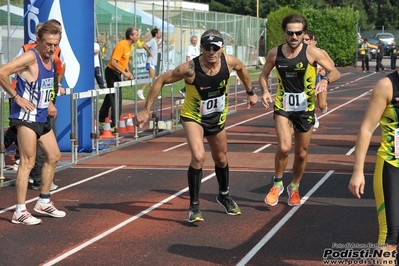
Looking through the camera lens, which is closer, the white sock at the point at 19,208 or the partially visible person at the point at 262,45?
the white sock at the point at 19,208

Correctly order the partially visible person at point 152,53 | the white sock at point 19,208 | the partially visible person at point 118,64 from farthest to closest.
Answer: the partially visible person at point 152,53 → the partially visible person at point 118,64 → the white sock at point 19,208

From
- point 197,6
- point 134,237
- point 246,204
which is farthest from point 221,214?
point 197,6

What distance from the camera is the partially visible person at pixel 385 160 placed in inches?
213

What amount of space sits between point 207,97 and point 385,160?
10.8ft

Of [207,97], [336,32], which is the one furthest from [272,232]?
[336,32]

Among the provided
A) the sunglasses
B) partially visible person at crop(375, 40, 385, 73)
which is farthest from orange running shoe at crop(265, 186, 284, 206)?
partially visible person at crop(375, 40, 385, 73)

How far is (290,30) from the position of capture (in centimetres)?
927

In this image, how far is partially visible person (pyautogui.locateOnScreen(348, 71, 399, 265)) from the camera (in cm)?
541

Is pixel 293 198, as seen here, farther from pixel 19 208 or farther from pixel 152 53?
pixel 152 53

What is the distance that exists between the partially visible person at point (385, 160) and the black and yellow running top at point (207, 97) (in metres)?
3.16

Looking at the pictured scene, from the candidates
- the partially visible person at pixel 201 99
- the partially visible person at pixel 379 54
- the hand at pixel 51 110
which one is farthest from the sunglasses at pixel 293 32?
the partially visible person at pixel 379 54

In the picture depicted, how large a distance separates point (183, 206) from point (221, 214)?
70 centimetres

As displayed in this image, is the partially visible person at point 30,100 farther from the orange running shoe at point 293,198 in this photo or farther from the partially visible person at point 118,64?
the partially visible person at point 118,64

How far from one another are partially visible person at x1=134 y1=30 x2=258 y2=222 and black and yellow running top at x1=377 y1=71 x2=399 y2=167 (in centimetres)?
300
